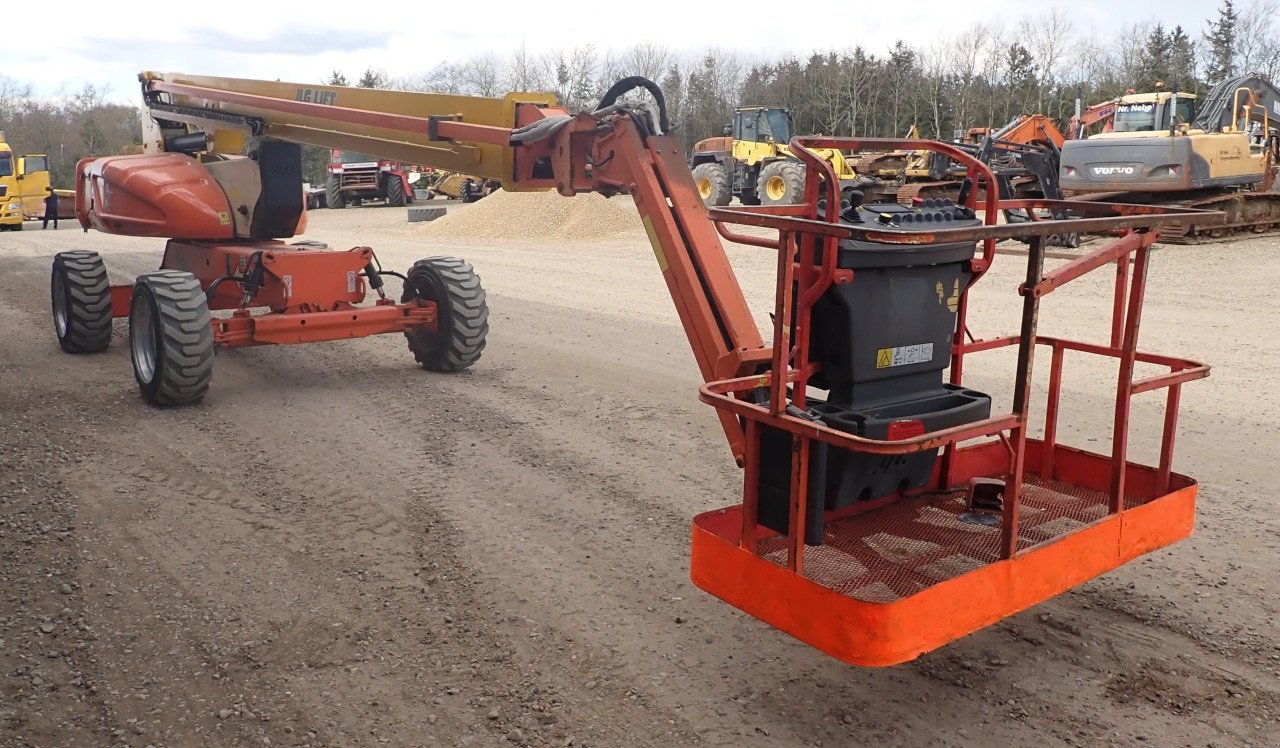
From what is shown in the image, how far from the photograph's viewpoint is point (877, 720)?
343cm

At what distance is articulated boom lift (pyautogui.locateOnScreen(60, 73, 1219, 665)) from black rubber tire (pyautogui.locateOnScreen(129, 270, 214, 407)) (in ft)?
5.81

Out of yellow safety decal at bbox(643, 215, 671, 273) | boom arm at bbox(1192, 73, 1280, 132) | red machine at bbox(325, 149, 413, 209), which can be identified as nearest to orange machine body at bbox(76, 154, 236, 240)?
yellow safety decal at bbox(643, 215, 671, 273)

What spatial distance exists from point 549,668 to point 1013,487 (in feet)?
5.40

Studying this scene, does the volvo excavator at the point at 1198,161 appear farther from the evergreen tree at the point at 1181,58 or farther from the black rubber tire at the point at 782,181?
the evergreen tree at the point at 1181,58

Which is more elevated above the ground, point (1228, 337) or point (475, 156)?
point (475, 156)

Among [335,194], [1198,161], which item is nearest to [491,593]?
[1198,161]

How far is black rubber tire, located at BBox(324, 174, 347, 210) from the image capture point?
35.3 metres

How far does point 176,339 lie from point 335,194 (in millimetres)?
29961

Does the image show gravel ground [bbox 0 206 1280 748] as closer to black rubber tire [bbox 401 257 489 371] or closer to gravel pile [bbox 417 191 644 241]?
black rubber tire [bbox 401 257 489 371]

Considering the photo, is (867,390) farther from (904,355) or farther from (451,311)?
(451,311)

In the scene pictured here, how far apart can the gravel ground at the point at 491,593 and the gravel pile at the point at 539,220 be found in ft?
45.2

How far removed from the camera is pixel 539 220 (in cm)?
2253

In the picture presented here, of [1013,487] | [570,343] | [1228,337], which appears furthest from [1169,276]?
[1013,487]

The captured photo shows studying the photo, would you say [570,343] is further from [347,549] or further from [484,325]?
[347,549]
